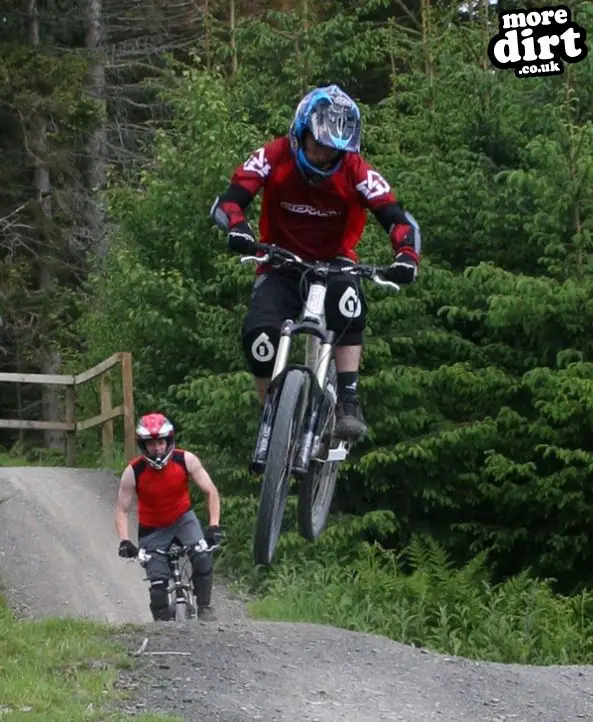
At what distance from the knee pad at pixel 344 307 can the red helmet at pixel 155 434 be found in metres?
2.03

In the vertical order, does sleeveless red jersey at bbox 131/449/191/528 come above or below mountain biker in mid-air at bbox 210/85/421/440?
below

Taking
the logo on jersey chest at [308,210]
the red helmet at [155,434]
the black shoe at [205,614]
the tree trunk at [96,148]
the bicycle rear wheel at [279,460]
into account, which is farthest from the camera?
the tree trunk at [96,148]

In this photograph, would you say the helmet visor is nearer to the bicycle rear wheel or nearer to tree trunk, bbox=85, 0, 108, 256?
the bicycle rear wheel

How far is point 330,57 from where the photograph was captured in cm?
1856

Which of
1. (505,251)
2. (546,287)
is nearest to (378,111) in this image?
(505,251)

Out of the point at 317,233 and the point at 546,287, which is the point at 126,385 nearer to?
the point at 546,287

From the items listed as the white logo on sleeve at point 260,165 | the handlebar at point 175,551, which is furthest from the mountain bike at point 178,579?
the white logo on sleeve at point 260,165

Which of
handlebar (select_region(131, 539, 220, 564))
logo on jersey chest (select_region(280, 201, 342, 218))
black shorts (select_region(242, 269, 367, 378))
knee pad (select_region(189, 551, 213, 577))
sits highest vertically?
logo on jersey chest (select_region(280, 201, 342, 218))

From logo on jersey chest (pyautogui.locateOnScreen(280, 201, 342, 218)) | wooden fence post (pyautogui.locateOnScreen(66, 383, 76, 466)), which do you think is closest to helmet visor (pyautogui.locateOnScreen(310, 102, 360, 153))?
logo on jersey chest (pyautogui.locateOnScreen(280, 201, 342, 218))

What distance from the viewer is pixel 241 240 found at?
25.1 ft

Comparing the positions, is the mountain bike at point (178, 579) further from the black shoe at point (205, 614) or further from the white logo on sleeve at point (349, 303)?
the white logo on sleeve at point (349, 303)

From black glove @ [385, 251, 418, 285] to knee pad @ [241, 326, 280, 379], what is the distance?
677 mm

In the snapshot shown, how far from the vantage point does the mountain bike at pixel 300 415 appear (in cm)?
749

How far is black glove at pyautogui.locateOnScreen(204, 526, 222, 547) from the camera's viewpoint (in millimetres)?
10234
